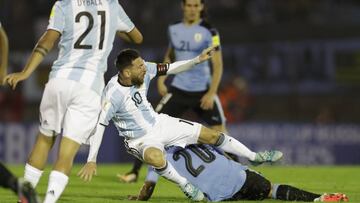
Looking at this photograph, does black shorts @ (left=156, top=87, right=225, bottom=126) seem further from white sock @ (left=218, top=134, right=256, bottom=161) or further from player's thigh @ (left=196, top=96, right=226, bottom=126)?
white sock @ (left=218, top=134, right=256, bottom=161)

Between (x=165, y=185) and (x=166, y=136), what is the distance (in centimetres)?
256

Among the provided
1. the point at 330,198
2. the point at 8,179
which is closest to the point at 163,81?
the point at 330,198

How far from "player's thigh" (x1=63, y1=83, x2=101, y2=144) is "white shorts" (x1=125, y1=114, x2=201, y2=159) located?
3.37 feet

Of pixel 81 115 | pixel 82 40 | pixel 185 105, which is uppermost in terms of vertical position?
pixel 82 40

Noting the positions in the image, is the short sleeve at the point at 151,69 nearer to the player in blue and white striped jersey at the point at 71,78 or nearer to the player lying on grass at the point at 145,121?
the player lying on grass at the point at 145,121

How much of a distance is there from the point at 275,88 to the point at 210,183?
10.3 meters

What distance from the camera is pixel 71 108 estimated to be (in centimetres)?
823

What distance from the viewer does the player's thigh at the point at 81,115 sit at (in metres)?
8.18

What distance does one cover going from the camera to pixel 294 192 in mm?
9258

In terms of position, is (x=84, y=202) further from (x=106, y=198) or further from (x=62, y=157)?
(x=62, y=157)

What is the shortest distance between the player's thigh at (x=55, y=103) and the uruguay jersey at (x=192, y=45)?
13.1 feet

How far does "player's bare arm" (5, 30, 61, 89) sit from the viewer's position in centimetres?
800

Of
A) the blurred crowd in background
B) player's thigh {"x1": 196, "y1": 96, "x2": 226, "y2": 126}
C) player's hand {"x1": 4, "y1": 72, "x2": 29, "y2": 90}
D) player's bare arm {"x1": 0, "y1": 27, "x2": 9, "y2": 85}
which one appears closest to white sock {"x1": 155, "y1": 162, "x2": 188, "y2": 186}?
player's hand {"x1": 4, "y1": 72, "x2": 29, "y2": 90}

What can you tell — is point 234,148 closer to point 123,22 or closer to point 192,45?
point 123,22
